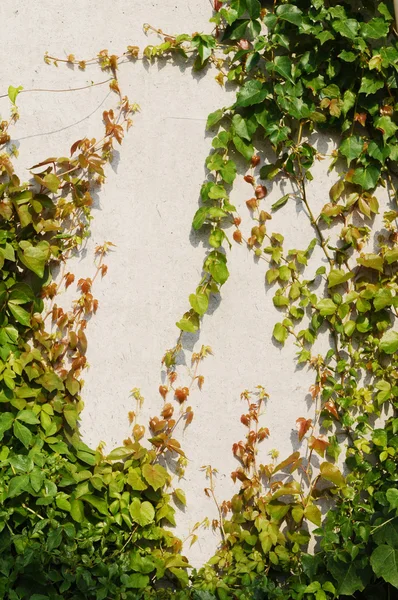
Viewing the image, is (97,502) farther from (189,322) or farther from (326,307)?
(326,307)

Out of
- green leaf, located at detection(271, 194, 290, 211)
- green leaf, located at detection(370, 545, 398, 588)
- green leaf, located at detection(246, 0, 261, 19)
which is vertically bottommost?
green leaf, located at detection(370, 545, 398, 588)

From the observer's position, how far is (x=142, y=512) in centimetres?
301

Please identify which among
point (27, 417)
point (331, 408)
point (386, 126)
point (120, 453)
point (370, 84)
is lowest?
point (331, 408)

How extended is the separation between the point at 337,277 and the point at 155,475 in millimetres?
1027

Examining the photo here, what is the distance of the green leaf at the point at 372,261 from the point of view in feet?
10.2

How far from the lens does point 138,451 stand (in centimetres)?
305

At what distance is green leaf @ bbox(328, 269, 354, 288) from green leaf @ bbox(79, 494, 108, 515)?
3.93ft

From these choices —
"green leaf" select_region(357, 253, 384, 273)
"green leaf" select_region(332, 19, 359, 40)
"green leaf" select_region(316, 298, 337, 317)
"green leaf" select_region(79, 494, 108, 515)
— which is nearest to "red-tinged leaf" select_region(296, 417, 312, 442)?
"green leaf" select_region(316, 298, 337, 317)

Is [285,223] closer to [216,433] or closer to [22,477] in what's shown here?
[216,433]

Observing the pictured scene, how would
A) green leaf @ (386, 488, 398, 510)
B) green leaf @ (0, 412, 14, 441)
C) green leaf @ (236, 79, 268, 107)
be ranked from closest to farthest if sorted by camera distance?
green leaf @ (386, 488, 398, 510)
green leaf @ (0, 412, 14, 441)
green leaf @ (236, 79, 268, 107)

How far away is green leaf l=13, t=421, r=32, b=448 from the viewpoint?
2.89m

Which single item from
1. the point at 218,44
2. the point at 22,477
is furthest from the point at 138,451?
the point at 218,44

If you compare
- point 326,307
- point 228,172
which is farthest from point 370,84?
point 326,307

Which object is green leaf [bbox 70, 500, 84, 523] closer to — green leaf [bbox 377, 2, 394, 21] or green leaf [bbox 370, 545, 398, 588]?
green leaf [bbox 370, 545, 398, 588]
